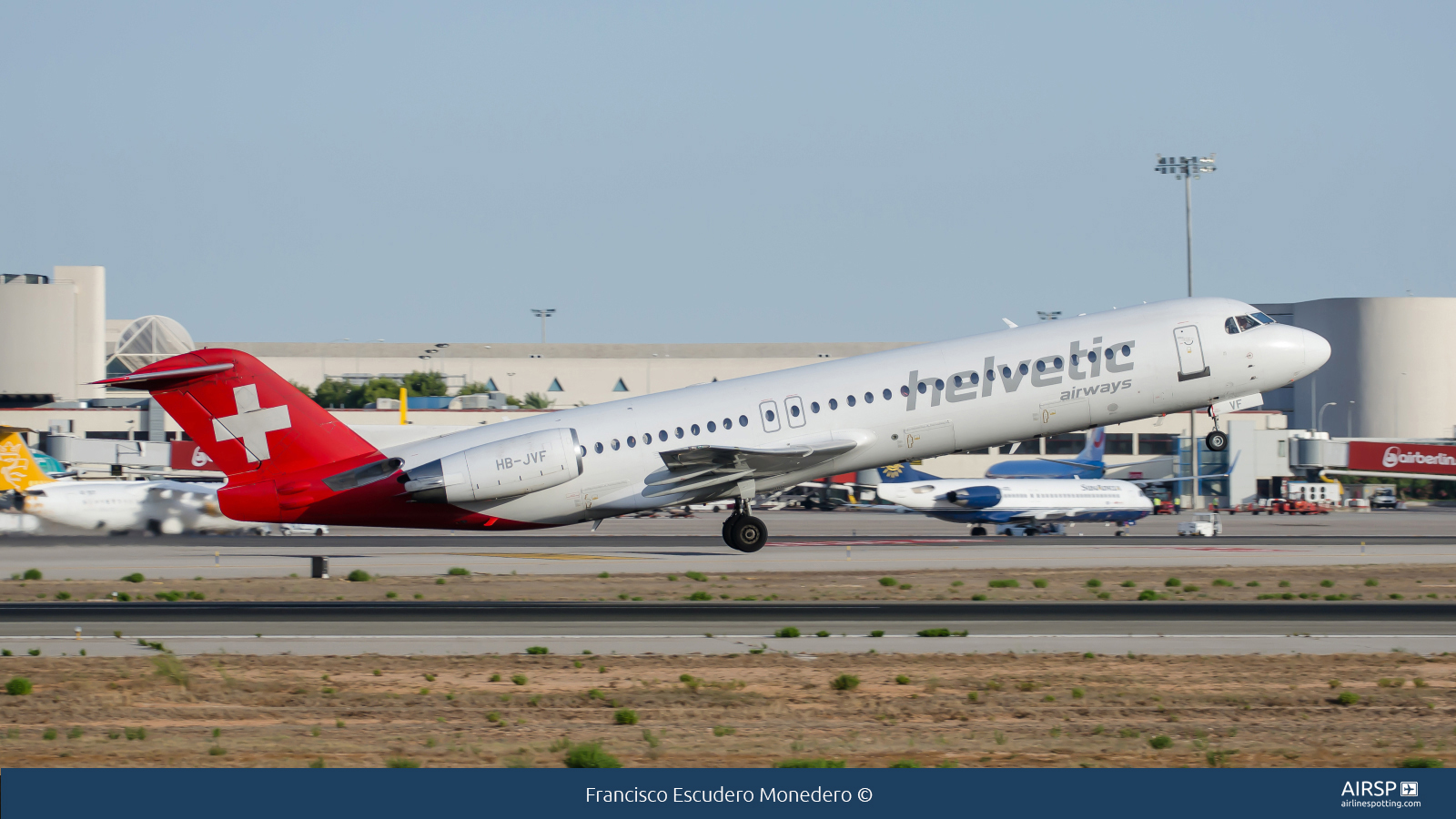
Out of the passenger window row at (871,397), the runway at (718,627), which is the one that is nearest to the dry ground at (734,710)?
the runway at (718,627)

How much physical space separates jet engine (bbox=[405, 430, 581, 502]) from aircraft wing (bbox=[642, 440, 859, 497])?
227 centimetres

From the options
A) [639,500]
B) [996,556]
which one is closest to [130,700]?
[639,500]

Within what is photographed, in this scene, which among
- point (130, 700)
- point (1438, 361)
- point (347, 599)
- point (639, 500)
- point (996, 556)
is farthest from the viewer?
point (1438, 361)

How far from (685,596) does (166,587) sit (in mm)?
13350

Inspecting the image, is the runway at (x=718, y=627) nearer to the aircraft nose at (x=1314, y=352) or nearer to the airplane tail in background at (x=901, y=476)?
the aircraft nose at (x=1314, y=352)

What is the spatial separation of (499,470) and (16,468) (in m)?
30.6

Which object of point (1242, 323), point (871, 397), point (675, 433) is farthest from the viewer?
point (1242, 323)

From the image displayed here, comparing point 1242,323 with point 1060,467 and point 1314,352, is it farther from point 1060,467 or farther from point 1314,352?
point 1060,467

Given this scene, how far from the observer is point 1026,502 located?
62938mm

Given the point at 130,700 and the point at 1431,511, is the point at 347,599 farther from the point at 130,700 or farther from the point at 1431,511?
the point at 1431,511

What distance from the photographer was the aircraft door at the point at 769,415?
3191cm

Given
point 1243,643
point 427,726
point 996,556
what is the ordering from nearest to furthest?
point 427,726
point 1243,643
point 996,556

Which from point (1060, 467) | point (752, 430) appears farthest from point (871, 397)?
point (1060, 467)

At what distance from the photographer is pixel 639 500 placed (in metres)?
31.8
